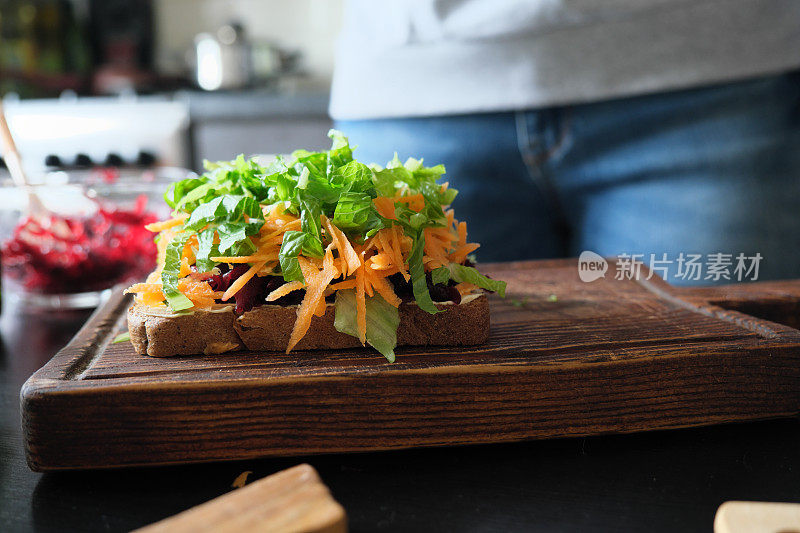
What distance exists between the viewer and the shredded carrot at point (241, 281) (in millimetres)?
948

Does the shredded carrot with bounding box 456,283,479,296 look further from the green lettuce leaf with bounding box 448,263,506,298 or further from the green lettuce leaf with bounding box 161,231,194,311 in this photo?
the green lettuce leaf with bounding box 161,231,194,311

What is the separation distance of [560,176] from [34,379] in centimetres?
116

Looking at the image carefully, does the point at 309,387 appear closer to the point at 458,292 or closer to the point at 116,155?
the point at 458,292

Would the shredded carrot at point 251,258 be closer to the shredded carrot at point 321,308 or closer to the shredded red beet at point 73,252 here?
the shredded carrot at point 321,308

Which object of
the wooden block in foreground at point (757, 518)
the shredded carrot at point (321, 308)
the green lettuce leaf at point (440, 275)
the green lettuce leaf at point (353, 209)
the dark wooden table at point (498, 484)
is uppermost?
the green lettuce leaf at point (353, 209)

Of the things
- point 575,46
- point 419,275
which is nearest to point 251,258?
point 419,275

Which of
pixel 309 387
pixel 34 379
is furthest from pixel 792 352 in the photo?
pixel 34 379

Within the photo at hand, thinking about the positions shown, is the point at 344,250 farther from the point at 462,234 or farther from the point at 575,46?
the point at 575,46

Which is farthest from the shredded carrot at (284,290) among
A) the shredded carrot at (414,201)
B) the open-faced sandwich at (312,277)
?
the shredded carrot at (414,201)

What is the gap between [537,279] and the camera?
1408mm

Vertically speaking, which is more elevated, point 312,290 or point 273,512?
point 312,290

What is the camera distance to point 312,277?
935mm

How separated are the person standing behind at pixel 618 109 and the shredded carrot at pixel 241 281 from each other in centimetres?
78

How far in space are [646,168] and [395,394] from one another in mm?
947
